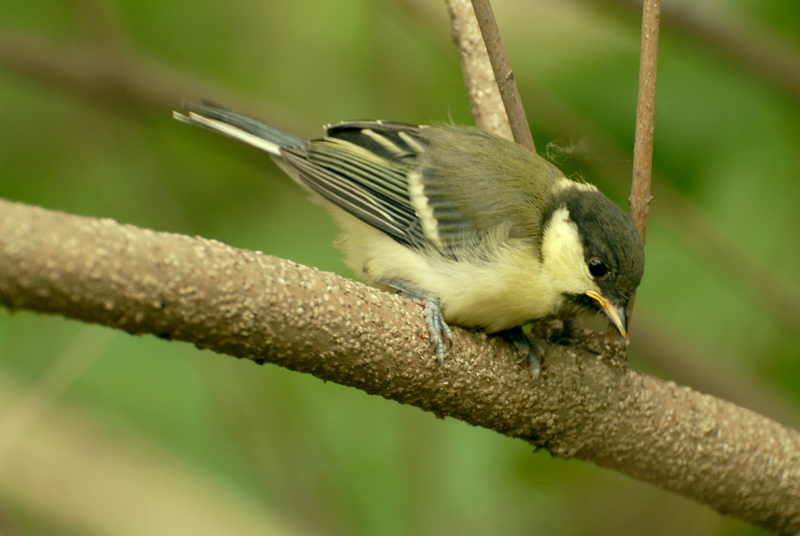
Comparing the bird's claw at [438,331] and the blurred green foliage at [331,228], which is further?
the blurred green foliage at [331,228]

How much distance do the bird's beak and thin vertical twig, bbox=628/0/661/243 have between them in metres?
0.28

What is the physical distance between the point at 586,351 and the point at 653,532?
1.36m

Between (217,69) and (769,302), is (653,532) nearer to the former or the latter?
(769,302)

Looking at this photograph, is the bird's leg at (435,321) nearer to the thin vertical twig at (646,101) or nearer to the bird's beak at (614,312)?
the bird's beak at (614,312)

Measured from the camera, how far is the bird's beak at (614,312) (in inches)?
76.5

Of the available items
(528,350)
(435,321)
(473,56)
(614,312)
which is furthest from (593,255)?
(473,56)

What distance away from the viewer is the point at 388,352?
158 centimetres

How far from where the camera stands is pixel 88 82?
3240 mm

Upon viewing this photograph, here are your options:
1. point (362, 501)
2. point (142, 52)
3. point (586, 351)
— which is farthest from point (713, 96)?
point (142, 52)

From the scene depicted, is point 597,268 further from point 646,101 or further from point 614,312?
point 646,101

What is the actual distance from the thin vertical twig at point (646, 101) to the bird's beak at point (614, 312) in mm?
275

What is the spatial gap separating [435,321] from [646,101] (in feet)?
2.34

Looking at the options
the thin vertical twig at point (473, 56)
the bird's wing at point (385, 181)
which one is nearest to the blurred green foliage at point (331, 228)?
the thin vertical twig at point (473, 56)

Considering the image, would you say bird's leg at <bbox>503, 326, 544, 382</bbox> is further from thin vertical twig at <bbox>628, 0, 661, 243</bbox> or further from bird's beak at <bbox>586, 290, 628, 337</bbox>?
thin vertical twig at <bbox>628, 0, 661, 243</bbox>
